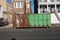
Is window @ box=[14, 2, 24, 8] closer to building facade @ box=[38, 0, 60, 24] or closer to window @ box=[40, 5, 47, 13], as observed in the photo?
building facade @ box=[38, 0, 60, 24]

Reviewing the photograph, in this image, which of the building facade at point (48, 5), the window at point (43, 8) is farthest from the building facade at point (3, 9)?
the window at point (43, 8)

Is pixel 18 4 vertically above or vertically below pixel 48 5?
above

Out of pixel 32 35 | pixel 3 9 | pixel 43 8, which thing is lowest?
pixel 32 35

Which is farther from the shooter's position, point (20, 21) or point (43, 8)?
point (43, 8)

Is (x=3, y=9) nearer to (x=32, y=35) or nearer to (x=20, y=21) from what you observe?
(x=20, y=21)

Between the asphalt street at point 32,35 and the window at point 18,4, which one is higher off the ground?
the window at point 18,4

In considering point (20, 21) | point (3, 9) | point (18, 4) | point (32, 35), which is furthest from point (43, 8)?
point (32, 35)

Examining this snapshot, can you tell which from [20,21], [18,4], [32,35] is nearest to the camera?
[32,35]

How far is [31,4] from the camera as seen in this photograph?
71.5 m

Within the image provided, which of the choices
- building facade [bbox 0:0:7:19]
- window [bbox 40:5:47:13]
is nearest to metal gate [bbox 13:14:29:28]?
building facade [bbox 0:0:7:19]

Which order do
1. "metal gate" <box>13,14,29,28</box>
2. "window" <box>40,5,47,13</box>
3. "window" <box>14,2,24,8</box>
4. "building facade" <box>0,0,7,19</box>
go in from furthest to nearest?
"window" <box>14,2,24,8</box>, "window" <box>40,5,47,13</box>, "building facade" <box>0,0,7,19</box>, "metal gate" <box>13,14,29,28</box>

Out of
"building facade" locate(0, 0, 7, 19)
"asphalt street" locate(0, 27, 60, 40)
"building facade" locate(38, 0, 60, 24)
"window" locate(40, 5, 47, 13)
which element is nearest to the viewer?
"asphalt street" locate(0, 27, 60, 40)

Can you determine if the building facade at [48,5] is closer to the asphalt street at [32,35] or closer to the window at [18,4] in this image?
the window at [18,4]

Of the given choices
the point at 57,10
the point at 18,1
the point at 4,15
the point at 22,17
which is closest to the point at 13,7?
the point at 18,1
